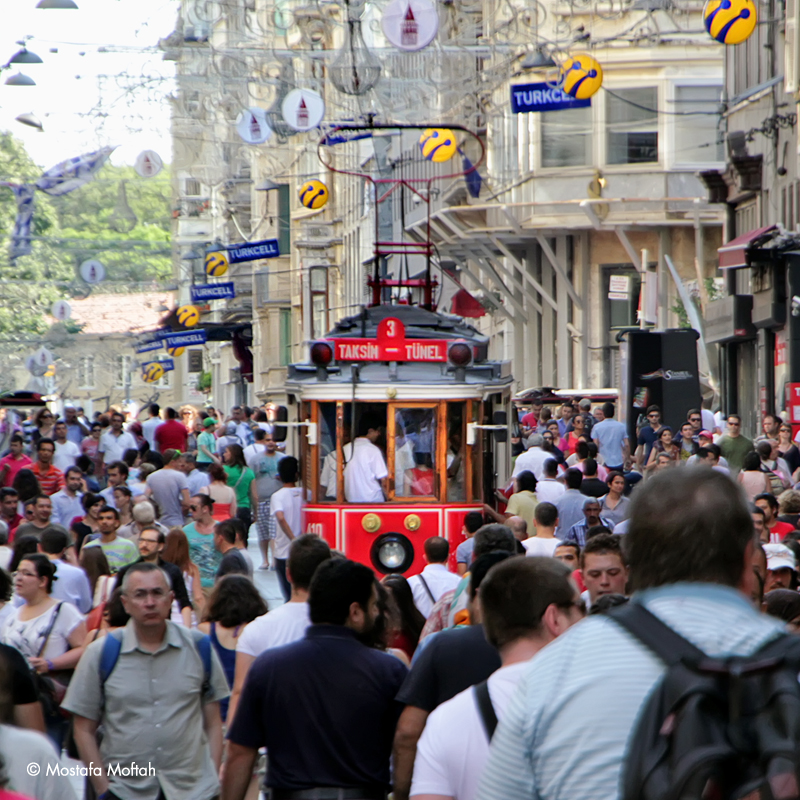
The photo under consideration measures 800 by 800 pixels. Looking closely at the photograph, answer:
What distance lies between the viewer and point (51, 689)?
7598 millimetres

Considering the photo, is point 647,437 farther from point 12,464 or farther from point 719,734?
point 719,734

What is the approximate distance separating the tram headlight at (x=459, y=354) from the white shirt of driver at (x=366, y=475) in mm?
1174

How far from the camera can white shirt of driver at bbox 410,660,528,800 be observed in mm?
4426

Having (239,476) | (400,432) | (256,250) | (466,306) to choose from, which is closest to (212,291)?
(256,250)

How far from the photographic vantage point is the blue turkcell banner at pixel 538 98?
2133 cm

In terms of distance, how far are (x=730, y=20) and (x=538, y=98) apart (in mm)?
3473

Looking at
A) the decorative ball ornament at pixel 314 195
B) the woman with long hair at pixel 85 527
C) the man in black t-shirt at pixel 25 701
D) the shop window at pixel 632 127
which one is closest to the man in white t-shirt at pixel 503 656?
the man in black t-shirt at pixel 25 701

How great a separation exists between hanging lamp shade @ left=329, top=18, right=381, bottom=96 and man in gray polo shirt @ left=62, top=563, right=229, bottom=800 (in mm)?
16476

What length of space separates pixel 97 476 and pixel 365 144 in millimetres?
35473

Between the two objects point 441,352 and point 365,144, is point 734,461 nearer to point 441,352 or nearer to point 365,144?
point 441,352

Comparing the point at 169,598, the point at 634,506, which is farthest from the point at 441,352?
the point at 634,506

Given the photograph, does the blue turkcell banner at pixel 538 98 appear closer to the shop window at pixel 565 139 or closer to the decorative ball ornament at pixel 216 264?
the shop window at pixel 565 139

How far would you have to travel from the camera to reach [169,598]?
21.5 feet

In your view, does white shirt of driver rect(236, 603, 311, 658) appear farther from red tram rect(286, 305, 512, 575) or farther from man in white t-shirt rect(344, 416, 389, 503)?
man in white t-shirt rect(344, 416, 389, 503)
